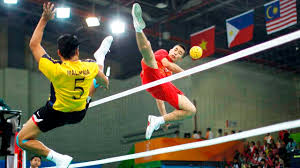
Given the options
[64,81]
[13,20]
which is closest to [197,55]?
[64,81]

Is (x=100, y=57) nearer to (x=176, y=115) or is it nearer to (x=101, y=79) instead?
(x=101, y=79)

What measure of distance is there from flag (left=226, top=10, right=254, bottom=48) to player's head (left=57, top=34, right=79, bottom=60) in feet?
27.0

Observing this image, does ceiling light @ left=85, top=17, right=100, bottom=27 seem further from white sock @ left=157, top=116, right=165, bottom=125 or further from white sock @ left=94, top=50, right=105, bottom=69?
white sock @ left=94, top=50, right=105, bottom=69

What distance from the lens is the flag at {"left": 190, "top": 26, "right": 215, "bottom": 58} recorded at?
12969 millimetres

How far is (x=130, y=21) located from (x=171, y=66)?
35.2 ft

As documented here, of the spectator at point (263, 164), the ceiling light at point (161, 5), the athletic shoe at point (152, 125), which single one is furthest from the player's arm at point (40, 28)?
the ceiling light at point (161, 5)

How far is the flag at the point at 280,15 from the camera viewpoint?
37.2 ft

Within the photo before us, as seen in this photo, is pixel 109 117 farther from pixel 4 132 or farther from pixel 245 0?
pixel 4 132

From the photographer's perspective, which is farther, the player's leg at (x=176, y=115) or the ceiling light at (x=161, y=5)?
the ceiling light at (x=161, y=5)

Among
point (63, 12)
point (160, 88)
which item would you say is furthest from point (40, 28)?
point (63, 12)

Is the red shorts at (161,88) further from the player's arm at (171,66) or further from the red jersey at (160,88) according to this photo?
the player's arm at (171,66)

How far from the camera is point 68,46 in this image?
4242 mm

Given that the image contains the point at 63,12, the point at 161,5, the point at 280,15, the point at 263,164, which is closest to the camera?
the point at 63,12

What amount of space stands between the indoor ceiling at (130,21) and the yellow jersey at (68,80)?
9409mm
